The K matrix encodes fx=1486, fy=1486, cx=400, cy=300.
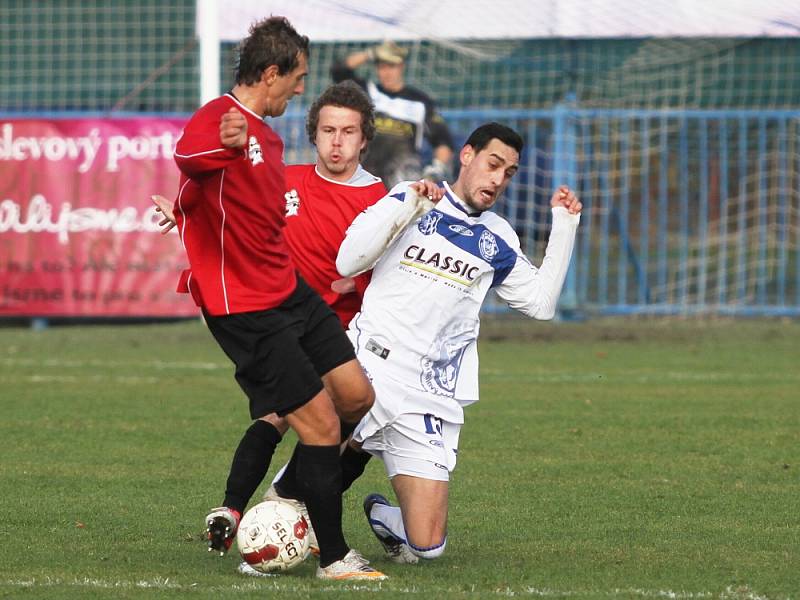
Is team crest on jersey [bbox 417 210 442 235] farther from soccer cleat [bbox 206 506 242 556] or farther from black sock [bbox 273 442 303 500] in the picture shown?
soccer cleat [bbox 206 506 242 556]

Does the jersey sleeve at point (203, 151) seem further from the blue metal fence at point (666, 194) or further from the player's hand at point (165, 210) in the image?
the blue metal fence at point (666, 194)

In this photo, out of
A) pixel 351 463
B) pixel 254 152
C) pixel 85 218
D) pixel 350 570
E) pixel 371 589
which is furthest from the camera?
pixel 85 218

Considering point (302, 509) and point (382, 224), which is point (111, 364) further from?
point (382, 224)

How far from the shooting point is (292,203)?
6.51m

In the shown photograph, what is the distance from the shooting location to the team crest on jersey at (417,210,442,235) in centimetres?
598

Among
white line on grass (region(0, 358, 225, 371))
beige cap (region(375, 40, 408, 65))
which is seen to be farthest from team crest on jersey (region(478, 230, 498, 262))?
beige cap (region(375, 40, 408, 65))

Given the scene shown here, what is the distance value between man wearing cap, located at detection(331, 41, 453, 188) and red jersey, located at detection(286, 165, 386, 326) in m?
7.56

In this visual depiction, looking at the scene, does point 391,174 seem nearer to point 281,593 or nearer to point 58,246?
point 58,246

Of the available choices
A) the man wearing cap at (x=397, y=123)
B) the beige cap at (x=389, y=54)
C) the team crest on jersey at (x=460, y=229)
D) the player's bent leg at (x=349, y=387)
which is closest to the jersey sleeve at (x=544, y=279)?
the team crest on jersey at (x=460, y=229)

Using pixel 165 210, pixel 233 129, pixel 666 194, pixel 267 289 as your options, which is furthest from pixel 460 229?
pixel 666 194

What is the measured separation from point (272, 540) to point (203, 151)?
4.63 ft

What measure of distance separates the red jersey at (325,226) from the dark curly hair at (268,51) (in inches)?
49.0

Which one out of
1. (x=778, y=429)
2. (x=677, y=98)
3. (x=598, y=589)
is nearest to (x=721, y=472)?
(x=778, y=429)

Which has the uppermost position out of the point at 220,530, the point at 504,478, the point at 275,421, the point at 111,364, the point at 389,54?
the point at 389,54
